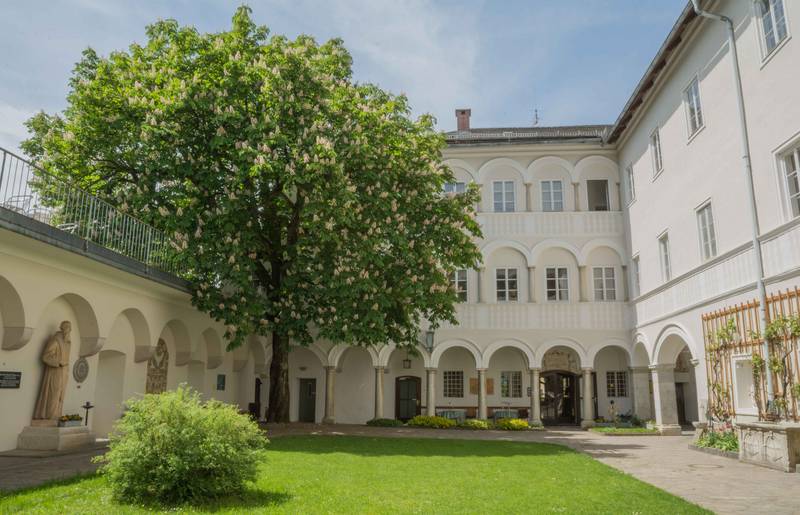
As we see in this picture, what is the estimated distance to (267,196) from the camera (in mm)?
17453

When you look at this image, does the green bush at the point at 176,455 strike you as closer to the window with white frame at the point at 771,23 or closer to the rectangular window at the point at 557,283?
the window with white frame at the point at 771,23

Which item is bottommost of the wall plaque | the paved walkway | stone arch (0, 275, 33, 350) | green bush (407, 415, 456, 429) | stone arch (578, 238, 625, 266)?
the paved walkway

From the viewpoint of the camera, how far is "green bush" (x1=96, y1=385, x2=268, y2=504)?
7453 millimetres

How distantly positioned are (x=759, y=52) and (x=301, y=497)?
13.6m

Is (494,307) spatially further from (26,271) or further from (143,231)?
(26,271)

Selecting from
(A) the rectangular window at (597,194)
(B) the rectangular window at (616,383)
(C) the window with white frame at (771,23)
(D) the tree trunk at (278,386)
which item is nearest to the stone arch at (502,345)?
(B) the rectangular window at (616,383)

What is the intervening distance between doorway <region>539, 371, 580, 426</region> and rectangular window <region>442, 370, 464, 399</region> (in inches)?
137

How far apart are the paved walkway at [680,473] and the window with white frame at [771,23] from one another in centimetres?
903

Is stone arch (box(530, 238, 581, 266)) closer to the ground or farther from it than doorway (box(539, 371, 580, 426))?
farther from it

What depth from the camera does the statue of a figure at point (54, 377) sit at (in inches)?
513

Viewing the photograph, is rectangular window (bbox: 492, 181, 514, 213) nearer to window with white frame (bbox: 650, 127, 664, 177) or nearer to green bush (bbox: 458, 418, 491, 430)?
window with white frame (bbox: 650, 127, 664, 177)

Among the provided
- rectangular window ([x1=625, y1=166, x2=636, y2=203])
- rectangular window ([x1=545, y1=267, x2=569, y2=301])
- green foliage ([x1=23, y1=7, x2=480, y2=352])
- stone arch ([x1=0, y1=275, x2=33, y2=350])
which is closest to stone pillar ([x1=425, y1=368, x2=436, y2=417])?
rectangular window ([x1=545, y1=267, x2=569, y2=301])

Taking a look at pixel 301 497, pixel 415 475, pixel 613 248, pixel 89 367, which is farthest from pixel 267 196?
pixel 613 248

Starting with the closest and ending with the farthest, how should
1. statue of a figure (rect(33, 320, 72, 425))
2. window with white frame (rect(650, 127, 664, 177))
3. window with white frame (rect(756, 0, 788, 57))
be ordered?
statue of a figure (rect(33, 320, 72, 425)), window with white frame (rect(756, 0, 788, 57)), window with white frame (rect(650, 127, 664, 177))
